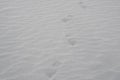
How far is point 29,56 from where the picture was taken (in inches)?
117

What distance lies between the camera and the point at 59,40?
328 cm

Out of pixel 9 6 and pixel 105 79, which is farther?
pixel 9 6

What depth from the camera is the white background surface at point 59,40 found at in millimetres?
2676

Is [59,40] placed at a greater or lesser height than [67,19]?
lesser

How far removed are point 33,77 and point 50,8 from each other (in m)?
2.07

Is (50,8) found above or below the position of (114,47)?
above

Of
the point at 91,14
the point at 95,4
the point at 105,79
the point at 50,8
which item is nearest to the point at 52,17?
the point at 50,8

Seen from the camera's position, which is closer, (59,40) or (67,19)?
(59,40)

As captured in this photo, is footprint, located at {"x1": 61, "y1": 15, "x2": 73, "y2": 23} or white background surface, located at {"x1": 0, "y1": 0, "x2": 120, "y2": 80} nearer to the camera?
white background surface, located at {"x1": 0, "y1": 0, "x2": 120, "y2": 80}

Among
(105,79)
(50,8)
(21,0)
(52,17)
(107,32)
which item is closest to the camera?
(105,79)

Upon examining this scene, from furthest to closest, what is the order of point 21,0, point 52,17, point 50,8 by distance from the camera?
point 21,0, point 50,8, point 52,17

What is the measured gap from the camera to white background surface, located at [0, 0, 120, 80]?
268 cm

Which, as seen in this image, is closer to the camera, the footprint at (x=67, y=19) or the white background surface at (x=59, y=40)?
the white background surface at (x=59, y=40)

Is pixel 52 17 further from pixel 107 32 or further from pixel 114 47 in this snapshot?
pixel 114 47
